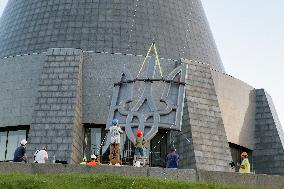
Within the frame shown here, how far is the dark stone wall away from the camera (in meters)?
30.4

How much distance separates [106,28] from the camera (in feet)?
101

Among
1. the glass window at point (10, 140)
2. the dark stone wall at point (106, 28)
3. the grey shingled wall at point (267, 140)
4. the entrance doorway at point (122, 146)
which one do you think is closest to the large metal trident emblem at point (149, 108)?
the entrance doorway at point (122, 146)

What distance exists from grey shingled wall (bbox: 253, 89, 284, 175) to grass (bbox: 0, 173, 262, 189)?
52.6 feet

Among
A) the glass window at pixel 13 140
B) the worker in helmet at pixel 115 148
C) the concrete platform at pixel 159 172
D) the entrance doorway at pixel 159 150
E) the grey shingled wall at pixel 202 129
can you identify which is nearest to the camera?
the concrete platform at pixel 159 172

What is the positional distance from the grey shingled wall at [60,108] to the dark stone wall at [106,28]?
332cm

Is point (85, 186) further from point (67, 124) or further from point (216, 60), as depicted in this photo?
point (216, 60)

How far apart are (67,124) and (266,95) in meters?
12.5

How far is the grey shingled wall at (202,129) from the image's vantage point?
25.1 meters

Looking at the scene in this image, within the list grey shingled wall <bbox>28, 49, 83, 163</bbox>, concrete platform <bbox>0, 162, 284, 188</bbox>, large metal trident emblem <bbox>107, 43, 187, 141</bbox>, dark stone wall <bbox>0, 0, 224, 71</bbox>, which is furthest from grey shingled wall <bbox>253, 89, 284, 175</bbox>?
concrete platform <bbox>0, 162, 284, 188</bbox>

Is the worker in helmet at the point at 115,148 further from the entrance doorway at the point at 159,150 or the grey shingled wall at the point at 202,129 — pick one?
the entrance doorway at the point at 159,150

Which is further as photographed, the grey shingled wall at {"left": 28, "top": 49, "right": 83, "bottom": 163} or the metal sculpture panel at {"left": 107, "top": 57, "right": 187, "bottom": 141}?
the grey shingled wall at {"left": 28, "top": 49, "right": 83, "bottom": 163}

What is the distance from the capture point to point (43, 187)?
1333cm

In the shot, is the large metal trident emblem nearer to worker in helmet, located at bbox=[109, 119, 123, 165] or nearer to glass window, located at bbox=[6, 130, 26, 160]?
worker in helmet, located at bbox=[109, 119, 123, 165]

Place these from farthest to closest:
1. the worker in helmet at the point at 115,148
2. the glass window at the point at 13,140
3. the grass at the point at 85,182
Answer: the glass window at the point at 13,140 < the worker in helmet at the point at 115,148 < the grass at the point at 85,182
